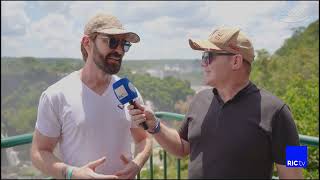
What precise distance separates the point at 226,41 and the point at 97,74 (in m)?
0.55

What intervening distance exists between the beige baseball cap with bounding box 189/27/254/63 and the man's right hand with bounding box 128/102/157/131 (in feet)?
1.03

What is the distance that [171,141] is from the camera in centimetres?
182

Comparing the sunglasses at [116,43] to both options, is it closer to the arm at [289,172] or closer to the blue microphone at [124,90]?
the blue microphone at [124,90]

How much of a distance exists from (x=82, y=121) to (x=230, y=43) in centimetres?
67

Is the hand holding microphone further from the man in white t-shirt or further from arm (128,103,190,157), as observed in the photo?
the man in white t-shirt

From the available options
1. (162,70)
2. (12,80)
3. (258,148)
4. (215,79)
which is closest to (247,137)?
(258,148)

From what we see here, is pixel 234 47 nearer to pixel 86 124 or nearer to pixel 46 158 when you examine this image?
pixel 86 124

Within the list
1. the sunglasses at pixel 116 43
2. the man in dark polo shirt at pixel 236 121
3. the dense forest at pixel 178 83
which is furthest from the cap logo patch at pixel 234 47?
the sunglasses at pixel 116 43

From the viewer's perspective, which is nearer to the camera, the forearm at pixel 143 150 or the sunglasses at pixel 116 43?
the sunglasses at pixel 116 43

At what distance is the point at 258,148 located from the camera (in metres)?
1.53

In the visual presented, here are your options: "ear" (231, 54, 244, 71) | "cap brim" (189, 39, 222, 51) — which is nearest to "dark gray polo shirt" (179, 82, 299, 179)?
"ear" (231, 54, 244, 71)

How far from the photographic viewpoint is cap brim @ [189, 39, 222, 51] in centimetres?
155

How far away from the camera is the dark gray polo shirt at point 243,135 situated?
4.95 feet

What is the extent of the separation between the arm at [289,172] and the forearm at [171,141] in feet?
1.48
